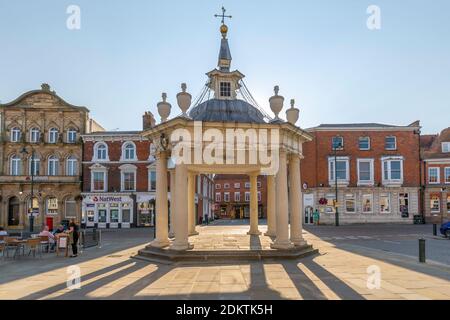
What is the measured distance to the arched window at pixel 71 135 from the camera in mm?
46812

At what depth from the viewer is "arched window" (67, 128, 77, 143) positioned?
1843 inches

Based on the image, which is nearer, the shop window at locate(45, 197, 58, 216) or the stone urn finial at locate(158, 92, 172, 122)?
the stone urn finial at locate(158, 92, 172, 122)

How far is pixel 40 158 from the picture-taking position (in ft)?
152

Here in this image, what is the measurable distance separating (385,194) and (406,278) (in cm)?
3734

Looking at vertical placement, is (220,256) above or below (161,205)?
below

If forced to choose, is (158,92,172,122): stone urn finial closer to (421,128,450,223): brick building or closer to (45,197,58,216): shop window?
(45,197,58,216): shop window

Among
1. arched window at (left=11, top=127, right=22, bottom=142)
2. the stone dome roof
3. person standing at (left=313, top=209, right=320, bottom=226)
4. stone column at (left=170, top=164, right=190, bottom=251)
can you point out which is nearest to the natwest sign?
arched window at (left=11, top=127, right=22, bottom=142)

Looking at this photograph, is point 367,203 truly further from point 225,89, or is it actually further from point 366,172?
point 225,89

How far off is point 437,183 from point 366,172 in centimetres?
854

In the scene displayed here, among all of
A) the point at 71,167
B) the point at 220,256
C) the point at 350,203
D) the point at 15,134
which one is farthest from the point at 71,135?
the point at 220,256

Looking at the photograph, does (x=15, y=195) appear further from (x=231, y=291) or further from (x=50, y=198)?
(x=231, y=291)

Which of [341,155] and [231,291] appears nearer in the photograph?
[231,291]

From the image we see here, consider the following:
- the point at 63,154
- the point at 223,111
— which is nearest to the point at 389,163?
the point at 223,111
